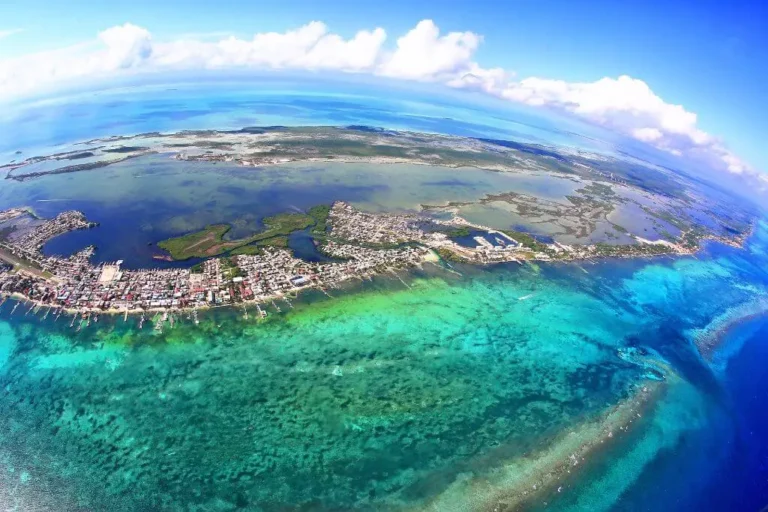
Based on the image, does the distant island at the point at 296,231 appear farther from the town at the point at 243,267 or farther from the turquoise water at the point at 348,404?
the turquoise water at the point at 348,404

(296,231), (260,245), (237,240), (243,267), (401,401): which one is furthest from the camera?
(296,231)

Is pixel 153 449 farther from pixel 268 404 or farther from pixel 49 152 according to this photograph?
pixel 49 152

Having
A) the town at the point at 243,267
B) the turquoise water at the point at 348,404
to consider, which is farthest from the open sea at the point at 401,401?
the town at the point at 243,267

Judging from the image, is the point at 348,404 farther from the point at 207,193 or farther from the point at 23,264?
the point at 207,193

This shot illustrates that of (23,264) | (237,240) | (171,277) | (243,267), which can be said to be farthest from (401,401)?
(23,264)

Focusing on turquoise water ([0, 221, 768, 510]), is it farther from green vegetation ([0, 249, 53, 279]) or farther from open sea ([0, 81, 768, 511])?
green vegetation ([0, 249, 53, 279])

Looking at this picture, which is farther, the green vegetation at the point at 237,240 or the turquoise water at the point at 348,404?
the green vegetation at the point at 237,240
